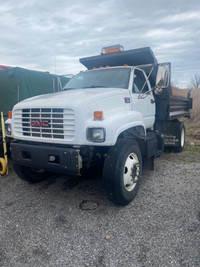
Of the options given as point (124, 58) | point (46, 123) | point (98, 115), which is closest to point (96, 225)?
point (98, 115)

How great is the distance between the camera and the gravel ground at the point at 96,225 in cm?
248

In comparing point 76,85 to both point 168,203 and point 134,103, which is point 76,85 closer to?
point 134,103

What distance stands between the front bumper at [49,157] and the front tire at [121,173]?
1.51 feet

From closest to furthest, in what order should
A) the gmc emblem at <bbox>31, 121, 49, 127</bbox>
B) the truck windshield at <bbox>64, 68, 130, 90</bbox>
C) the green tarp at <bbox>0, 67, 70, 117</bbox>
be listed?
Answer: the gmc emblem at <bbox>31, 121, 49, 127</bbox>
the truck windshield at <bbox>64, 68, 130, 90</bbox>
the green tarp at <bbox>0, 67, 70, 117</bbox>

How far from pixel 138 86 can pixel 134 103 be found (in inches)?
23.2

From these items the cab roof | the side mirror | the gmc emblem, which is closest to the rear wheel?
the gmc emblem

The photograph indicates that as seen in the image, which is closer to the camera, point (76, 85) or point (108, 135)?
point (108, 135)

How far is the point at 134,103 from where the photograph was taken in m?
4.45

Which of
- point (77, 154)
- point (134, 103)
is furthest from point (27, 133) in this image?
point (134, 103)

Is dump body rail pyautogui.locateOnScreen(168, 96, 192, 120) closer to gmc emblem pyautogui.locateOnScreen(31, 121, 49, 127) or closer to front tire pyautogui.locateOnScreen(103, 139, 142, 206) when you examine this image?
front tire pyautogui.locateOnScreen(103, 139, 142, 206)

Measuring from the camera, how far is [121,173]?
332 centimetres

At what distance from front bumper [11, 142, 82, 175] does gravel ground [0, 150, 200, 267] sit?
29.4 inches

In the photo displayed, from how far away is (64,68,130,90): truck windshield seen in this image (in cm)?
450

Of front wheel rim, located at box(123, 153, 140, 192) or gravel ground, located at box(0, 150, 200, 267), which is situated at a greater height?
front wheel rim, located at box(123, 153, 140, 192)
